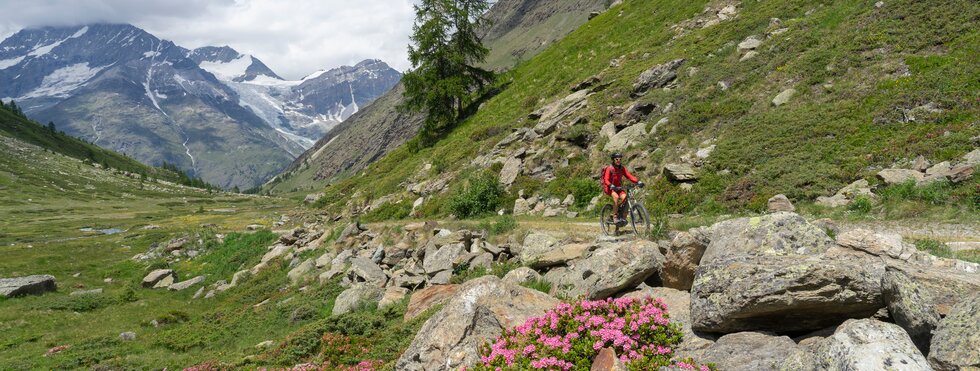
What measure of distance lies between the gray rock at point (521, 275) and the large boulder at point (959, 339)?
9.41 m

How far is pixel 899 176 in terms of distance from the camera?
15.7 m

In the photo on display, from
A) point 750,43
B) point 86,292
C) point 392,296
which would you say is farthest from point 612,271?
point 86,292

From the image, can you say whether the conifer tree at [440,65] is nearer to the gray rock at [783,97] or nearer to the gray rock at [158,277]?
the gray rock at [158,277]

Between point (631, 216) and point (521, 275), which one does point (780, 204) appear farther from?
point (521, 275)

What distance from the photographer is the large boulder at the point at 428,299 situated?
48.1 ft

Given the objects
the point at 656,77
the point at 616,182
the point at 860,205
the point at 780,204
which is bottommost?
the point at 860,205

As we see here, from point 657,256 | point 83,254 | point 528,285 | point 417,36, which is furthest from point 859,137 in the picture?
point 83,254

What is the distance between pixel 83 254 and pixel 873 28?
6521 cm

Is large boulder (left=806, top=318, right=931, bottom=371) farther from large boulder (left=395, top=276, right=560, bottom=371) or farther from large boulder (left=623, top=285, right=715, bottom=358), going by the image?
large boulder (left=395, top=276, right=560, bottom=371)

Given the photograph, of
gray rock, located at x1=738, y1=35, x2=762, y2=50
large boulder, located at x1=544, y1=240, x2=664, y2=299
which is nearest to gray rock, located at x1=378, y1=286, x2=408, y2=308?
large boulder, located at x1=544, y1=240, x2=664, y2=299

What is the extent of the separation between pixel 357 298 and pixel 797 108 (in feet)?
69.1

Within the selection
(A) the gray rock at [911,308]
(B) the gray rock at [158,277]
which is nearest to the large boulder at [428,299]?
(A) the gray rock at [911,308]

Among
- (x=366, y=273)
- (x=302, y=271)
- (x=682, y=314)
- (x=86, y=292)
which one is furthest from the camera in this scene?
(x=86, y=292)

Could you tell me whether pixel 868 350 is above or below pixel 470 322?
above
